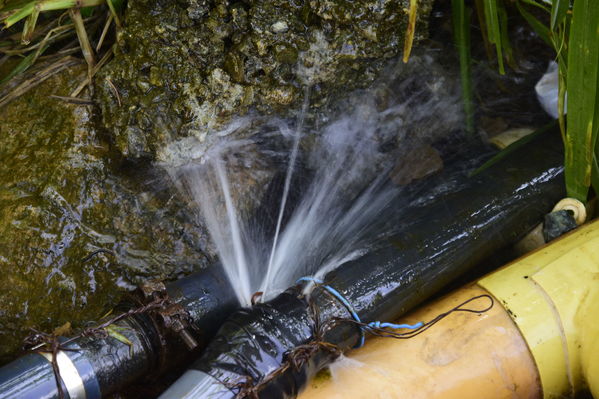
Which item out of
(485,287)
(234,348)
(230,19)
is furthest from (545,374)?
(230,19)

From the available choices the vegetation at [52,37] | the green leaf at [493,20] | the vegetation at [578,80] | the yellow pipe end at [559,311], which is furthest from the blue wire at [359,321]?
the vegetation at [52,37]

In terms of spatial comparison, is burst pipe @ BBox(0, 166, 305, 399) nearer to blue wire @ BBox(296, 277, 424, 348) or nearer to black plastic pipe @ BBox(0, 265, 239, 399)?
black plastic pipe @ BBox(0, 265, 239, 399)

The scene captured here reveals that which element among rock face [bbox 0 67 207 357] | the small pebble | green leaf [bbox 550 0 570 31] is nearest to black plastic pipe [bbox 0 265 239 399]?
rock face [bbox 0 67 207 357]

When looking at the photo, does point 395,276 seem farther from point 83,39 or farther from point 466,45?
point 83,39

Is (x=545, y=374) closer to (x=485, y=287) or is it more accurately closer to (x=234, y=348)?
(x=485, y=287)

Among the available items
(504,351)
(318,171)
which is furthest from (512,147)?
(504,351)
